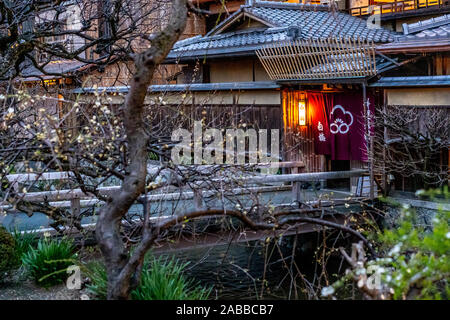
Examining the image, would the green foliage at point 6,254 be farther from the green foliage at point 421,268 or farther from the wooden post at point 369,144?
the wooden post at point 369,144

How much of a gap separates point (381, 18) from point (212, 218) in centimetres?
1101

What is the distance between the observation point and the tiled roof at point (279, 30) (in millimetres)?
17359

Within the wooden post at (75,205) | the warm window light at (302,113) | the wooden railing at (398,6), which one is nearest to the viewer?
the wooden post at (75,205)

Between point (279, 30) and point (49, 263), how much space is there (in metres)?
10.9

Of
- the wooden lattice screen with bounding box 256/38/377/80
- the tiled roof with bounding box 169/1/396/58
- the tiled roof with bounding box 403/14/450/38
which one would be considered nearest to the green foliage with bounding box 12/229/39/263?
the tiled roof with bounding box 169/1/396/58

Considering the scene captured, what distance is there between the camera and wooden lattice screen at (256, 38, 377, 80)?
14.8 metres

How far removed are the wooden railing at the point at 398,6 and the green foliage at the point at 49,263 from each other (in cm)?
1423

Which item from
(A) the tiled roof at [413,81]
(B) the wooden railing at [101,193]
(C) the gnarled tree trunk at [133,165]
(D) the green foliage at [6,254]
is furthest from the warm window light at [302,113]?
(C) the gnarled tree trunk at [133,165]

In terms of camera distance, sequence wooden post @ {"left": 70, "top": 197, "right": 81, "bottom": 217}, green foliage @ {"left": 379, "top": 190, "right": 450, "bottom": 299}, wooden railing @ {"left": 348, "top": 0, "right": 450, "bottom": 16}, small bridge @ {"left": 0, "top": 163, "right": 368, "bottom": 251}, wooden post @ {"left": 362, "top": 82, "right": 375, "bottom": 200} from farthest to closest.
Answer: wooden railing @ {"left": 348, "top": 0, "right": 450, "bottom": 16}
wooden post @ {"left": 362, "top": 82, "right": 375, "bottom": 200}
wooden post @ {"left": 70, "top": 197, "right": 81, "bottom": 217}
small bridge @ {"left": 0, "top": 163, "right": 368, "bottom": 251}
green foliage @ {"left": 379, "top": 190, "right": 450, "bottom": 299}

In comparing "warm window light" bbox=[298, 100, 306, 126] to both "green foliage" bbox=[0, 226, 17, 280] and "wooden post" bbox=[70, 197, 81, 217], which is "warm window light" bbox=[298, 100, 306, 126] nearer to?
"wooden post" bbox=[70, 197, 81, 217]

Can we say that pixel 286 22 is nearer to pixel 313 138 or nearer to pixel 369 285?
pixel 313 138

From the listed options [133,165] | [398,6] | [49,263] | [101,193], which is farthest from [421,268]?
Result: [398,6]

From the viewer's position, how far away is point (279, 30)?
59.0 feet

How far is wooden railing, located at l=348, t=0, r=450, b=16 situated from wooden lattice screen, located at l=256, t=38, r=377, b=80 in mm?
3990
